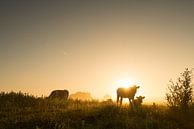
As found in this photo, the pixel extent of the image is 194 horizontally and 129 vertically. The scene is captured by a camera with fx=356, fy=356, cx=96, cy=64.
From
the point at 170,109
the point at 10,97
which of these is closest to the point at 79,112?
the point at 170,109

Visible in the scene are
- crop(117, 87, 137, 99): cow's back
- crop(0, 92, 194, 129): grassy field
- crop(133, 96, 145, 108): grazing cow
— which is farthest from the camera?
crop(117, 87, 137, 99): cow's back

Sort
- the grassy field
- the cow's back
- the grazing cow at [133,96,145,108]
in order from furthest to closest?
the cow's back, the grazing cow at [133,96,145,108], the grassy field

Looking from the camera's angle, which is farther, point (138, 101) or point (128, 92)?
point (128, 92)

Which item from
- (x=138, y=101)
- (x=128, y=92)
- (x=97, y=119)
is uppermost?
(x=128, y=92)

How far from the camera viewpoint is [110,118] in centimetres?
2164

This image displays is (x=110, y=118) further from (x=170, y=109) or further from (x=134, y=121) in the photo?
(x=170, y=109)

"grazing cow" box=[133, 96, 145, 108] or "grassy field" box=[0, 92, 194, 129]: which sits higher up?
"grazing cow" box=[133, 96, 145, 108]

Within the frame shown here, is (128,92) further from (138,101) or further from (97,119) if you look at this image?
(97,119)

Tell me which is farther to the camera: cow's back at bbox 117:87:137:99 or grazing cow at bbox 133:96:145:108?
cow's back at bbox 117:87:137:99

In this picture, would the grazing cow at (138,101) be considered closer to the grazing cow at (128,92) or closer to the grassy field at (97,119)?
the grazing cow at (128,92)

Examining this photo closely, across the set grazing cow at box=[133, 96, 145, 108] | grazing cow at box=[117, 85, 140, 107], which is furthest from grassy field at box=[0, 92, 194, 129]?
grazing cow at box=[117, 85, 140, 107]

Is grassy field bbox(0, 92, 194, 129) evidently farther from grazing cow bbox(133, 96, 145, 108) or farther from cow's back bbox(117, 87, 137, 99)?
cow's back bbox(117, 87, 137, 99)

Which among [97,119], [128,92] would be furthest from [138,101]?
[97,119]

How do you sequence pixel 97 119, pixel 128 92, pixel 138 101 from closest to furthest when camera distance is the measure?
1. pixel 97 119
2. pixel 138 101
3. pixel 128 92
